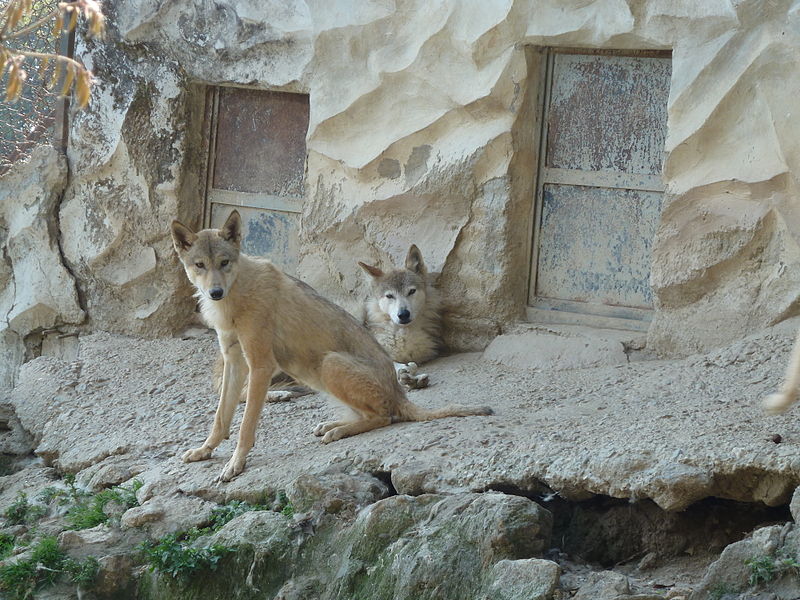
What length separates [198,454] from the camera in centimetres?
638

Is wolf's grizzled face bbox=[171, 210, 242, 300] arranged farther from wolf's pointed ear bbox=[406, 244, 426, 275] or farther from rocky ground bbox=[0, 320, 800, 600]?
wolf's pointed ear bbox=[406, 244, 426, 275]

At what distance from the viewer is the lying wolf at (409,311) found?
848cm

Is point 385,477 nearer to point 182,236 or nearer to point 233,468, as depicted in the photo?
point 233,468

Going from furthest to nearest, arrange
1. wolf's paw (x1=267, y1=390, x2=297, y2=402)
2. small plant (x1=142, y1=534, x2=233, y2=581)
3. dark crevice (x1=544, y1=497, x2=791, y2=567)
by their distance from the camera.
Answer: wolf's paw (x1=267, y1=390, x2=297, y2=402) → small plant (x1=142, y1=534, x2=233, y2=581) → dark crevice (x1=544, y1=497, x2=791, y2=567)

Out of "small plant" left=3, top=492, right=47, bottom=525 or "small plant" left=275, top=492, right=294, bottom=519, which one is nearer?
"small plant" left=275, top=492, right=294, bottom=519

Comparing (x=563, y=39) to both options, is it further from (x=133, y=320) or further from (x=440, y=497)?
(x=133, y=320)

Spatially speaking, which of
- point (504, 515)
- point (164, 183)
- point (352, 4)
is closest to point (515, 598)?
point (504, 515)

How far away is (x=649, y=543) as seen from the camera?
193 inches

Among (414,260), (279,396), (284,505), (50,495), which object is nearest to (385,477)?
(284,505)

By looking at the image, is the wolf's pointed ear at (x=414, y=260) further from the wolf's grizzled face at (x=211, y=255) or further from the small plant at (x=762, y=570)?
the small plant at (x=762, y=570)

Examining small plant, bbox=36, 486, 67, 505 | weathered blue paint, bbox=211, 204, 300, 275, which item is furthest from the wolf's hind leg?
weathered blue paint, bbox=211, 204, 300, 275

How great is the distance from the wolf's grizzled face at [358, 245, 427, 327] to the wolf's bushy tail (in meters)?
2.02

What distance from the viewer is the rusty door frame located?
9.27 metres

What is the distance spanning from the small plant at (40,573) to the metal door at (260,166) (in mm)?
4333
